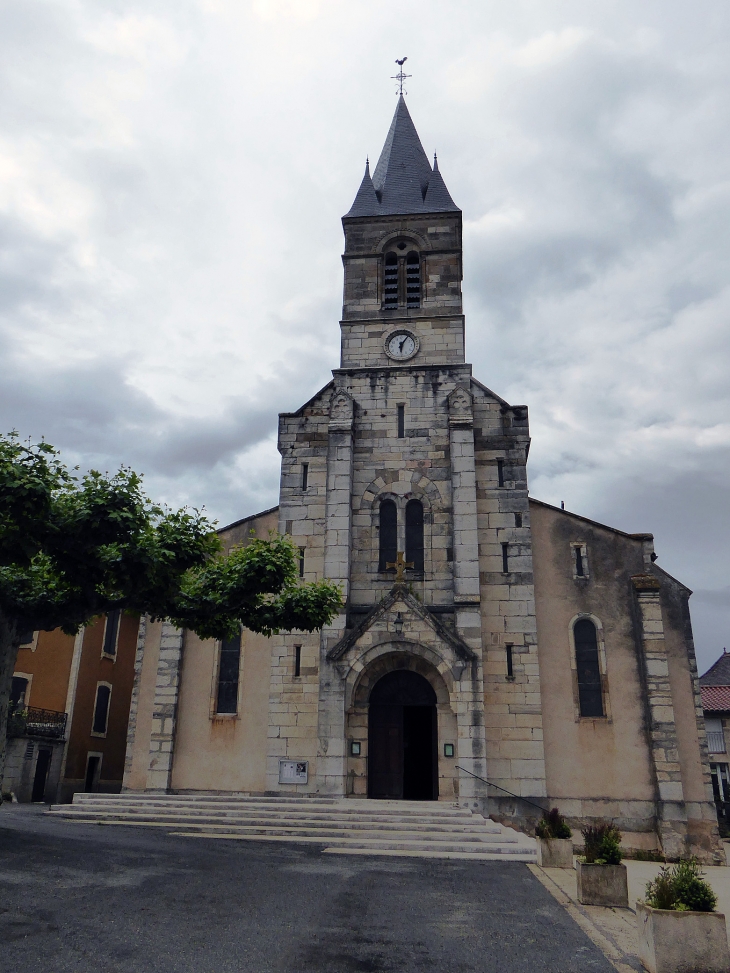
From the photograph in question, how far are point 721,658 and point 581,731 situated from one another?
22.9m

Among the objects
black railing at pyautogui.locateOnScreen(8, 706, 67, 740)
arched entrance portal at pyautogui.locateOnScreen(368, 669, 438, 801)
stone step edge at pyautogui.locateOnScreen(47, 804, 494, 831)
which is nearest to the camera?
stone step edge at pyautogui.locateOnScreen(47, 804, 494, 831)

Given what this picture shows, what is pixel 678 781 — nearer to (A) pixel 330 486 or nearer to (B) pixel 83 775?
(A) pixel 330 486

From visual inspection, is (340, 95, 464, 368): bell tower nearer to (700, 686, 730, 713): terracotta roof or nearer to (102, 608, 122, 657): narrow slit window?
(102, 608, 122, 657): narrow slit window

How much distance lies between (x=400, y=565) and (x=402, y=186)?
573 inches

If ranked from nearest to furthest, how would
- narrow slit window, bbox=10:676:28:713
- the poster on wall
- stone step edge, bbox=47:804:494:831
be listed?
stone step edge, bbox=47:804:494:831 < the poster on wall < narrow slit window, bbox=10:676:28:713

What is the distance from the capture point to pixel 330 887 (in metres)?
9.95

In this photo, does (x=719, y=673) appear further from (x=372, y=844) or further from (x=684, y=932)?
(x=684, y=932)

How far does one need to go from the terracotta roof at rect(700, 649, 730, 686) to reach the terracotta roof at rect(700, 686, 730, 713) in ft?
8.99

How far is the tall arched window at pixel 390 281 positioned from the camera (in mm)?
24516

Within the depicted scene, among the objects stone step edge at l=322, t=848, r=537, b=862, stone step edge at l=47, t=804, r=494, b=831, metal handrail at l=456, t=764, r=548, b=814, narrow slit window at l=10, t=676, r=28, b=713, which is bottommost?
stone step edge at l=322, t=848, r=537, b=862

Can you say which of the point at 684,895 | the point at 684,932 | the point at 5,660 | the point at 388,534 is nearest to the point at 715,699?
the point at 388,534

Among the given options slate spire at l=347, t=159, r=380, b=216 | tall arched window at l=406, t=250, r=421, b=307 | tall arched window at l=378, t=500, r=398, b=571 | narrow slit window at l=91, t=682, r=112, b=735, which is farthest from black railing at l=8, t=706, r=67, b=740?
slate spire at l=347, t=159, r=380, b=216

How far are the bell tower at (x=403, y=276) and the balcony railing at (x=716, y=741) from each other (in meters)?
20.2

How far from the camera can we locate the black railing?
24.9 metres
